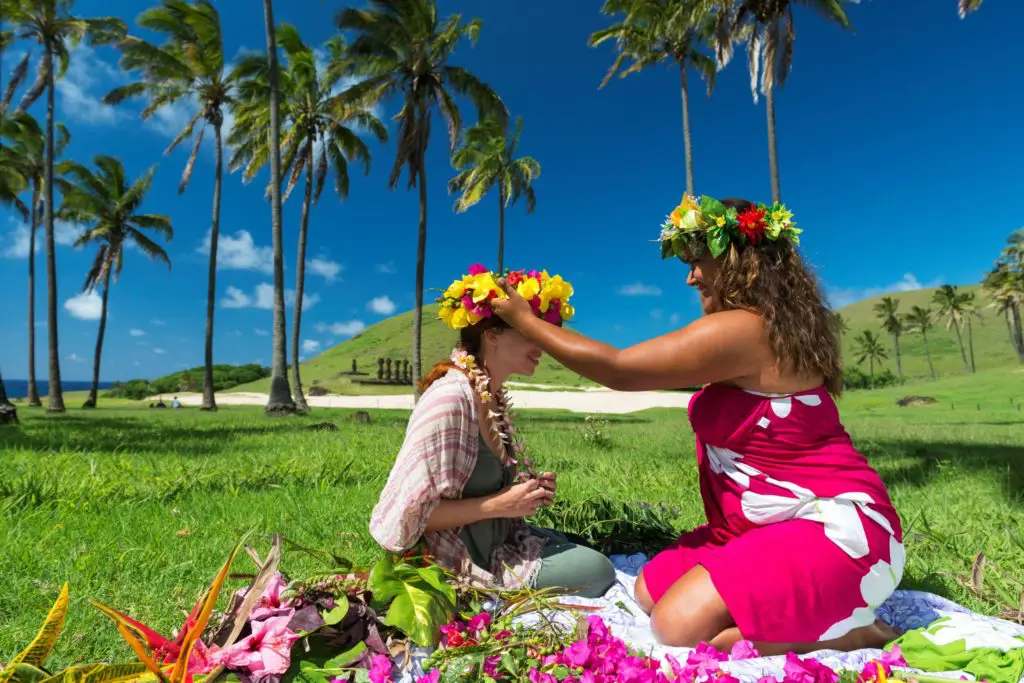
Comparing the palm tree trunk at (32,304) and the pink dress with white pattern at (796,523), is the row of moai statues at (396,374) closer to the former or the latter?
the palm tree trunk at (32,304)

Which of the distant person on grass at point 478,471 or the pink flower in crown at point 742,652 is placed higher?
the distant person on grass at point 478,471

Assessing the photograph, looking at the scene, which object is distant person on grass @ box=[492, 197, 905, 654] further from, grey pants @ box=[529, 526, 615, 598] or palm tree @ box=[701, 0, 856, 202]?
palm tree @ box=[701, 0, 856, 202]

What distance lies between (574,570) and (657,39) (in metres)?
20.8

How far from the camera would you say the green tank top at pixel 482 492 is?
2.60 m

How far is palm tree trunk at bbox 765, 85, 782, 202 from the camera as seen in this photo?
14116 mm

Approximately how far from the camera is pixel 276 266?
16.3 meters

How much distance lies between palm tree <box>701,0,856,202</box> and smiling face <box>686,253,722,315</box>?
1294 centimetres

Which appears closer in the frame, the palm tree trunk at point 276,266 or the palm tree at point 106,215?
the palm tree trunk at point 276,266

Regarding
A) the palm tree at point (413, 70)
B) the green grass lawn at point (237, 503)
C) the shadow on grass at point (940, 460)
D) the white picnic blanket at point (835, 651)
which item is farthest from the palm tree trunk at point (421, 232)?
the white picnic blanket at point (835, 651)

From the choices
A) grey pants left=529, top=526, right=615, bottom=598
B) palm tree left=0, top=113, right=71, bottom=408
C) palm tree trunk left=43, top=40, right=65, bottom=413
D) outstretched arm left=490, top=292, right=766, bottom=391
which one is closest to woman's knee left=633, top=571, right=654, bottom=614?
grey pants left=529, top=526, right=615, bottom=598

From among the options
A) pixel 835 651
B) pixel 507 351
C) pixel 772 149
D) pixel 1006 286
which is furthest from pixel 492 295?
pixel 1006 286

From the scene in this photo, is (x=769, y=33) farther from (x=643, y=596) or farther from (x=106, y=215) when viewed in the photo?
(x=106, y=215)

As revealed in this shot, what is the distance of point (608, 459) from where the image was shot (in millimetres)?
7438

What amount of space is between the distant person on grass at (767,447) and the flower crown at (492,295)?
83 mm
